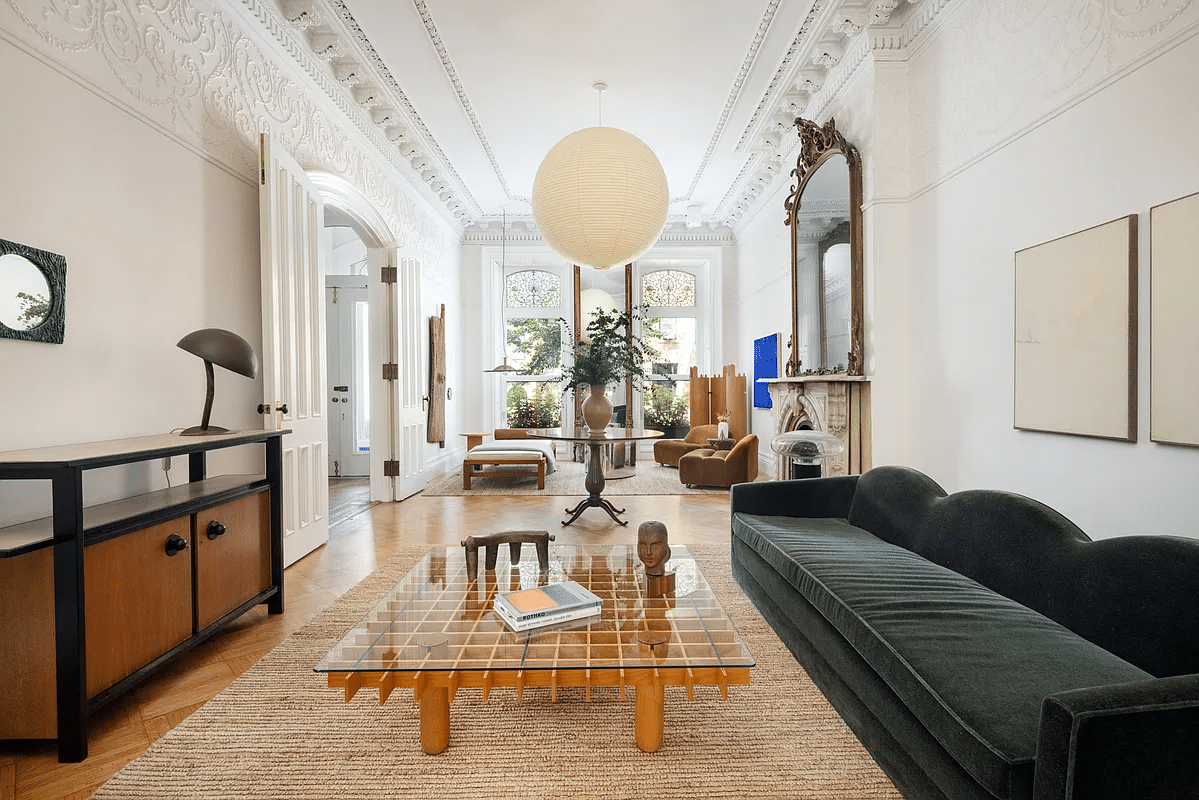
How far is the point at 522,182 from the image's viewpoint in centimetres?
750

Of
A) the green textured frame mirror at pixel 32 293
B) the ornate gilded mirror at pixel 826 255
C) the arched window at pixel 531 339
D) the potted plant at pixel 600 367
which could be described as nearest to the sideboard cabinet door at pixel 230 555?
the green textured frame mirror at pixel 32 293

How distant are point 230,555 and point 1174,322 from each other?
384cm

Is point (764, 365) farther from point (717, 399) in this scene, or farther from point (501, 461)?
point (501, 461)

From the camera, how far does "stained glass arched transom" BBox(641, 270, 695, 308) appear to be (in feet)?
31.8

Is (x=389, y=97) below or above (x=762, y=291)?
above

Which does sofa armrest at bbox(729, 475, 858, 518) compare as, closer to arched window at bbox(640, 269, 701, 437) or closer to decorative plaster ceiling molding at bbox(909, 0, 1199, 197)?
decorative plaster ceiling molding at bbox(909, 0, 1199, 197)

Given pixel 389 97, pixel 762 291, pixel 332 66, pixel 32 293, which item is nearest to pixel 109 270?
pixel 32 293

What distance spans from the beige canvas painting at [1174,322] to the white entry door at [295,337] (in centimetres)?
411

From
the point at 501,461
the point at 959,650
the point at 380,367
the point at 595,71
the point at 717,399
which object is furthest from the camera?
the point at 717,399

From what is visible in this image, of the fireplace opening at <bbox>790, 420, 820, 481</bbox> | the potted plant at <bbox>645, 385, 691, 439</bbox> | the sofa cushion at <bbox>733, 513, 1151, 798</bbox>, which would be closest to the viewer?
the sofa cushion at <bbox>733, 513, 1151, 798</bbox>

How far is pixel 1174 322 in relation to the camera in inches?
87.8

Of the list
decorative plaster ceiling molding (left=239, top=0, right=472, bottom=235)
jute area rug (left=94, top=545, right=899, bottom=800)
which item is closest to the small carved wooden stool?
jute area rug (left=94, top=545, right=899, bottom=800)

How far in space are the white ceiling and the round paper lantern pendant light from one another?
950 millimetres

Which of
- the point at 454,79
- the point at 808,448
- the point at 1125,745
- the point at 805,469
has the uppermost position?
the point at 454,79
